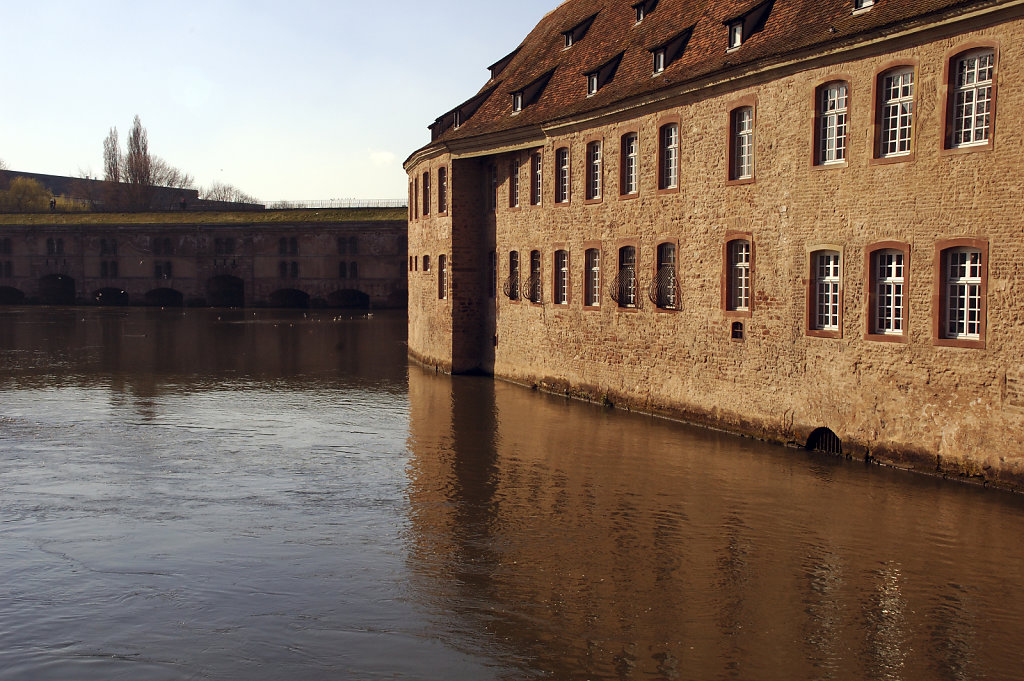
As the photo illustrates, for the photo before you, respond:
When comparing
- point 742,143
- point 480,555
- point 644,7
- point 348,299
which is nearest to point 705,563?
point 480,555

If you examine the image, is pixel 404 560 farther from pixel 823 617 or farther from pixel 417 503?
pixel 823 617

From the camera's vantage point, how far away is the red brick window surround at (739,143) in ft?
68.1

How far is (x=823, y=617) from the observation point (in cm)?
1086

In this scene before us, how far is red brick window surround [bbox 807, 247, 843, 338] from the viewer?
1842 centimetres

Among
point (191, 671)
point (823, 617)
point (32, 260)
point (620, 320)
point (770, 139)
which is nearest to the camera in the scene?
point (191, 671)

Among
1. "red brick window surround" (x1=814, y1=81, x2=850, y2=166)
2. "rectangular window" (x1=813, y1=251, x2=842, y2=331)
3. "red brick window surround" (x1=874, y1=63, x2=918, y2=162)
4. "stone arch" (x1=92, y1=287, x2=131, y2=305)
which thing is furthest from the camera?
"stone arch" (x1=92, y1=287, x2=131, y2=305)

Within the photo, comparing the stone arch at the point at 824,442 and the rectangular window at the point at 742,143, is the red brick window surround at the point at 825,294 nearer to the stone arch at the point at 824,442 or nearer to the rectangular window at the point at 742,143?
the stone arch at the point at 824,442

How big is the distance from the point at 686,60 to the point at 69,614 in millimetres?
17642

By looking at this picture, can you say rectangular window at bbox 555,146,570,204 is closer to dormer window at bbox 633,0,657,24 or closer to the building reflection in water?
dormer window at bbox 633,0,657,24

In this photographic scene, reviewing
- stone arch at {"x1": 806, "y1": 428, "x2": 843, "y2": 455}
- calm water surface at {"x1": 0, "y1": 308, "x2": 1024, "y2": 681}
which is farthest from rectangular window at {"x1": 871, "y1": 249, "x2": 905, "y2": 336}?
calm water surface at {"x1": 0, "y1": 308, "x2": 1024, "y2": 681}

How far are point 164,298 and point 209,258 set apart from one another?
5882 mm

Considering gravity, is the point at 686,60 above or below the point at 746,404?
above

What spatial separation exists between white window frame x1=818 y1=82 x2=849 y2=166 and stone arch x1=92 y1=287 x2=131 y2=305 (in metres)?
67.9

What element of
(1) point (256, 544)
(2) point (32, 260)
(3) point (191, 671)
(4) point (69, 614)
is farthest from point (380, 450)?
(2) point (32, 260)
